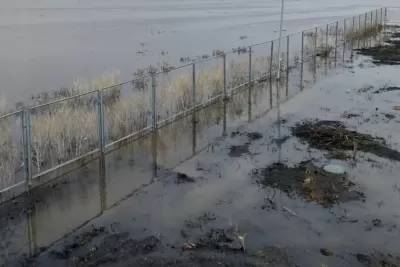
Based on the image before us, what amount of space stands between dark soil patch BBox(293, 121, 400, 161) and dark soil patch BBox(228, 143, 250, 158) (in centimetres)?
145

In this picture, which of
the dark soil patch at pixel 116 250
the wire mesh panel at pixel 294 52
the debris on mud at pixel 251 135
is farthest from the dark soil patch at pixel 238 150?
the wire mesh panel at pixel 294 52

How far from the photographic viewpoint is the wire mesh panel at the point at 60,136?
410 inches

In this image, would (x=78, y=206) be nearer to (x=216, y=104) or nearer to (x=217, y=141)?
(x=217, y=141)

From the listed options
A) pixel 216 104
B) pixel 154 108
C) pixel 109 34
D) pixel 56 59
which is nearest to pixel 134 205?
pixel 154 108

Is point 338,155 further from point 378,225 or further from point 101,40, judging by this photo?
point 101,40

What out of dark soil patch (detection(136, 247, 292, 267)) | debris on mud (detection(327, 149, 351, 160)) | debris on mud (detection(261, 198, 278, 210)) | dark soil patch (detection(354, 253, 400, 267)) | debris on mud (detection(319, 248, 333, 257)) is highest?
debris on mud (detection(327, 149, 351, 160))

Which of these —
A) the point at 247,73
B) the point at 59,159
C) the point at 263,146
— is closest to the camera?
the point at 59,159

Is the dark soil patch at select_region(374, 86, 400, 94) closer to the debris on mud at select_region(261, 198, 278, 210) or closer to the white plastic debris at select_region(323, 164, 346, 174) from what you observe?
the white plastic debris at select_region(323, 164, 346, 174)

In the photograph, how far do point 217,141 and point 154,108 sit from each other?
1.69 metres

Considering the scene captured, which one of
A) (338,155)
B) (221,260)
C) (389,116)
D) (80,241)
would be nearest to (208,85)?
(389,116)

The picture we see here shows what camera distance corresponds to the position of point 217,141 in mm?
12117

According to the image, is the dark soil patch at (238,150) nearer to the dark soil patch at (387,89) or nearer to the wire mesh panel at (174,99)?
the wire mesh panel at (174,99)

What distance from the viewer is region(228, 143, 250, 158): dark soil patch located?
36.4 feet

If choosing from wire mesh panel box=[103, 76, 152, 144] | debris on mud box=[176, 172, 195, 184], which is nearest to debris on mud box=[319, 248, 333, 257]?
debris on mud box=[176, 172, 195, 184]
